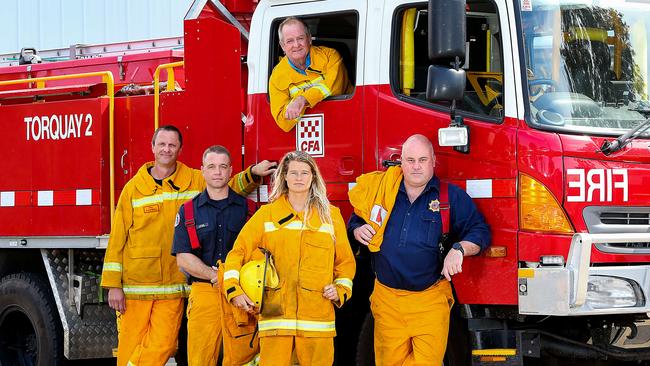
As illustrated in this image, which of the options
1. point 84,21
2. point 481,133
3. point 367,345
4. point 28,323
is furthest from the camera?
point 84,21

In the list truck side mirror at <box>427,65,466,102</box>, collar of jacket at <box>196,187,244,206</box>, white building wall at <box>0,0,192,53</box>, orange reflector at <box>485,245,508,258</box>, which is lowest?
orange reflector at <box>485,245,508,258</box>

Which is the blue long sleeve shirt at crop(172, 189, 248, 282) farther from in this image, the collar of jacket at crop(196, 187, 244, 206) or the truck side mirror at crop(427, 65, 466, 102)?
the truck side mirror at crop(427, 65, 466, 102)

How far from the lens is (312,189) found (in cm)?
593

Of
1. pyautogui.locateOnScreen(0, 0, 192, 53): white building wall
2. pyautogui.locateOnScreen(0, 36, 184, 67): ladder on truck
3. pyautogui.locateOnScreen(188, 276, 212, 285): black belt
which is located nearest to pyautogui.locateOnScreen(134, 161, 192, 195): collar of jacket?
pyautogui.locateOnScreen(188, 276, 212, 285): black belt

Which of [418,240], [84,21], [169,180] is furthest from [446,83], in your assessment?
[84,21]

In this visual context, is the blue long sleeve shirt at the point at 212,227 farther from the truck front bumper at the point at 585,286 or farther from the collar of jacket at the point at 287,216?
the truck front bumper at the point at 585,286

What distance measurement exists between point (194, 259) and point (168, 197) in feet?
2.20

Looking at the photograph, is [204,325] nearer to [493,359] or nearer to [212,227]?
[212,227]

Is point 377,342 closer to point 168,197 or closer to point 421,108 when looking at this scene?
point 421,108

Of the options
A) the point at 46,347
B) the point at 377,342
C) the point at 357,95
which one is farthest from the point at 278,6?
the point at 46,347

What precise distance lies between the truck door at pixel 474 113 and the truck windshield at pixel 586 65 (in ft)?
0.53

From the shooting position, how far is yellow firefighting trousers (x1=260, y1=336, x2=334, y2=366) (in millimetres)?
5820

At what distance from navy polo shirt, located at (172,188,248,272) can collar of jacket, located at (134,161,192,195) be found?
0.41 metres

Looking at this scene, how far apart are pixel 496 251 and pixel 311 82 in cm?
149
